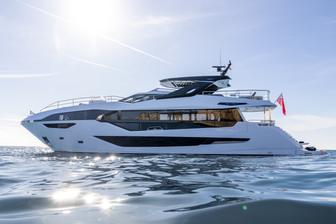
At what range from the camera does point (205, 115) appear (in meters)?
21.2

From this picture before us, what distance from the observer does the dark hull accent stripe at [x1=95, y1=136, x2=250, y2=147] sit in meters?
20.5

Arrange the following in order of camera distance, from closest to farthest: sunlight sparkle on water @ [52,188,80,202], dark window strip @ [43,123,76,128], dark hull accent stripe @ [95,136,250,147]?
sunlight sparkle on water @ [52,188,80,202], dark hull accent stripe @ [95,136,250,147], dark window strip @ [43,123,76,128]

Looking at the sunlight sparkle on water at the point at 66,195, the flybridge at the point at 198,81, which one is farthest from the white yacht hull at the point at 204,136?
the sunlight sparkle on water at the point at 66,195

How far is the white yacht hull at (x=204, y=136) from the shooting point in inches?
805

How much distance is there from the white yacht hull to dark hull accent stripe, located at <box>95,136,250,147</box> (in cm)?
6

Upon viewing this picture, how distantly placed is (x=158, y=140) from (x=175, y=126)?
53.2 inches

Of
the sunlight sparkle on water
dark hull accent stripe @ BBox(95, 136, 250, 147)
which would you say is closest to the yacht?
dark hull accent stripe @ BBox(95, 136, 250, 147)

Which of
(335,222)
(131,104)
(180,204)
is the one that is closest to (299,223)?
(335,222)

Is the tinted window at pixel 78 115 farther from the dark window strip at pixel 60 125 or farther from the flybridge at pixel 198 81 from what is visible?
the flybridge at pixel 198 81

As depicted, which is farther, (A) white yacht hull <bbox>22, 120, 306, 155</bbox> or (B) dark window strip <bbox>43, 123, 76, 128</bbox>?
(B) dark window strip <bbox>43, 123, 76, 128</bbox>

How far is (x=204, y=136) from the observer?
2064cm

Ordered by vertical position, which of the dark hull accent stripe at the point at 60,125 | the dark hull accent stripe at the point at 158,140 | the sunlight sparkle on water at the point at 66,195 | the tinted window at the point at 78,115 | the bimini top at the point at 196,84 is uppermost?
the bimini top at the point at 196,84

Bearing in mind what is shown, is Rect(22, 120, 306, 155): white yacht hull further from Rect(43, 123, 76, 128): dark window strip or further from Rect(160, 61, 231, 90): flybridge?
Rect(160, 61, 231, 90): flybridge

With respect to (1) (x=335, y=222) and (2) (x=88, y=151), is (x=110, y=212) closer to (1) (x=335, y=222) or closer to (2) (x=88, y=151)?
(1) (x=335, y=222)
